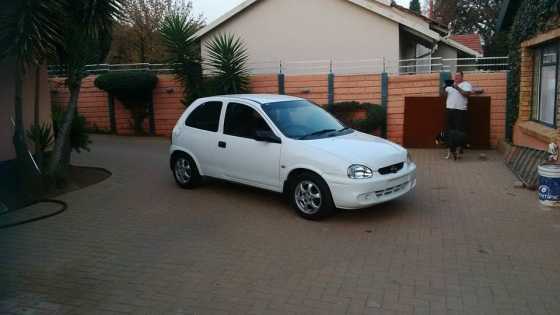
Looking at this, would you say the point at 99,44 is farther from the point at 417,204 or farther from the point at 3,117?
the point at 417,204

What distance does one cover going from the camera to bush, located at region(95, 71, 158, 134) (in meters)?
15.5

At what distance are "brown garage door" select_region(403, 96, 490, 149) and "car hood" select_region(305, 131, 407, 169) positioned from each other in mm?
5608

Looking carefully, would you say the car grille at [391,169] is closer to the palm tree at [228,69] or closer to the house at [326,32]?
the palm tree at [228,69]

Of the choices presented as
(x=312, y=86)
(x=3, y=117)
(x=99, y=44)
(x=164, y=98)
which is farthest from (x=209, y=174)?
(x=164, y=98)

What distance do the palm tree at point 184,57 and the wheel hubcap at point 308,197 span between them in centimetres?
855

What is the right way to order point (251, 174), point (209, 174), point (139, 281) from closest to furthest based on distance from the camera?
point (139, 281), point (251, 174), point (209, 174)

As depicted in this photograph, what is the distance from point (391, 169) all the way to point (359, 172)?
23.7 inches

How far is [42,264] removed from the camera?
5.59 meters

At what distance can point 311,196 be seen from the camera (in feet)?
22.6

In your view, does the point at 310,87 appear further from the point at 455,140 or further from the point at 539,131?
the point at 539,131

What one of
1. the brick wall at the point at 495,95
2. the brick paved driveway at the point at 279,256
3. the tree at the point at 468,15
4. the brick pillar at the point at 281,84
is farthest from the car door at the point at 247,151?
the tree at the point at 468,15

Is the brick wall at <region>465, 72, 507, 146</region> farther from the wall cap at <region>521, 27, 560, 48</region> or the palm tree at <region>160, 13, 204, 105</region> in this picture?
the palm tree at <region>160, 13, 204, 105</region>

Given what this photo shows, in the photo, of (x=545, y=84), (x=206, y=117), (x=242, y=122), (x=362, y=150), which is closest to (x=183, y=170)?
(x=206, y=117)

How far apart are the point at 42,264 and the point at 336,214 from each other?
3.71 meters
